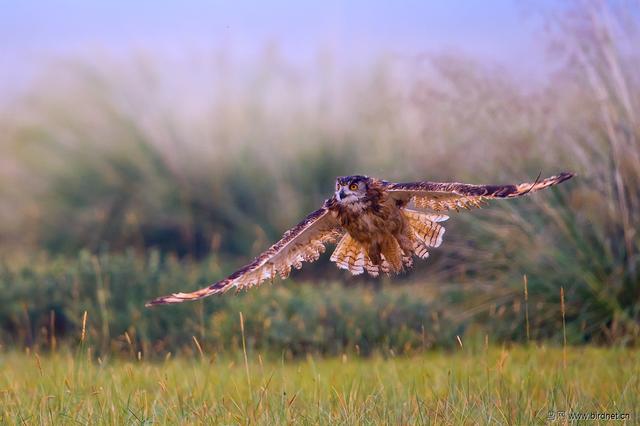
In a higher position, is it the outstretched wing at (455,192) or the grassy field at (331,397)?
the outstretched wing at (455,192)

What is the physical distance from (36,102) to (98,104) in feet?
2.39

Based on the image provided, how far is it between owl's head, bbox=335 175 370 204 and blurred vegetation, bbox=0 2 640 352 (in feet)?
4.78

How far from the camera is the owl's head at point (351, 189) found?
373cm

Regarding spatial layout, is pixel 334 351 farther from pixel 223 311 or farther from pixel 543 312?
pixel 543 312

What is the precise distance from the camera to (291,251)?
3.60 metres

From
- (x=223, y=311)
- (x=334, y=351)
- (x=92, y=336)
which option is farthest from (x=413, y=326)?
(x=92, y=336)

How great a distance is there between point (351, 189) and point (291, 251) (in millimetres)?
382

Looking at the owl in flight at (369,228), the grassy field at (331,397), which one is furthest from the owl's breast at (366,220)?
the grassy field at (331,397)

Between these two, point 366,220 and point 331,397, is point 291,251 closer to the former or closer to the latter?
point 366,220

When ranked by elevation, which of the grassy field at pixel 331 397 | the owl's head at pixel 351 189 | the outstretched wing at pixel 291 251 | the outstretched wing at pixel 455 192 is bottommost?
the grassy field at pixel 331 397

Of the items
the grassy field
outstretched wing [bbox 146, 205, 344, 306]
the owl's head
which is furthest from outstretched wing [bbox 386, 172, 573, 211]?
the grassy field

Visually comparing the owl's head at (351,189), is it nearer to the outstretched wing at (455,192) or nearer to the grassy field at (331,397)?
the outstretched wing at (455,192)

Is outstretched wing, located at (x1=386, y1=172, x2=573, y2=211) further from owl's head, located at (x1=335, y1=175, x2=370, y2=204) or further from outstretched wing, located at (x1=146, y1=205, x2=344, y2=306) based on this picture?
outstretched wing, located at (x1=146, y1=205, x2=344, y2=306)

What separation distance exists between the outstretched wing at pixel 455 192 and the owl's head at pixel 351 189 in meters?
0.12
